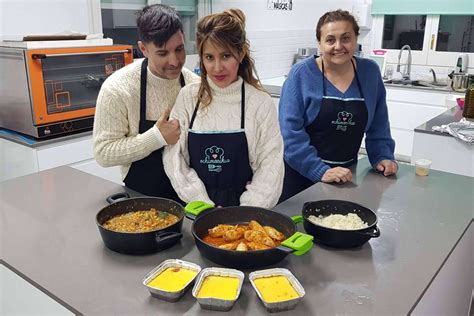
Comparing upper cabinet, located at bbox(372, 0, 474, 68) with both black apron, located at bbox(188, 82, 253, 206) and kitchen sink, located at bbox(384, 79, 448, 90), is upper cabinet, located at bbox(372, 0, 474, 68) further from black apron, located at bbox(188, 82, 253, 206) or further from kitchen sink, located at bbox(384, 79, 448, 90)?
black apron, located at bbox(188, 82, 253, 206)

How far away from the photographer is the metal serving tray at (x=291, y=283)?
902 millimetres

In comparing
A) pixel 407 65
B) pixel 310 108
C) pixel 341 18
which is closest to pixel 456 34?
pixel 407 65

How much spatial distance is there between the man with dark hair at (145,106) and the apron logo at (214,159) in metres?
0.12

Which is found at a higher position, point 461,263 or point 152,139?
point 152,139

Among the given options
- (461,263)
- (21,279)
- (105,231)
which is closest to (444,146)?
(461,263)

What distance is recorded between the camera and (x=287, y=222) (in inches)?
46.4

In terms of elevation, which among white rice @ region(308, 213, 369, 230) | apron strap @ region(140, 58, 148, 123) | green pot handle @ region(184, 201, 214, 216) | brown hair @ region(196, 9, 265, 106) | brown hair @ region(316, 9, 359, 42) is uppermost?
brown hair @ region(316, 9, 359, 42)

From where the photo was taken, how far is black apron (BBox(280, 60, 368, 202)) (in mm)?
1851

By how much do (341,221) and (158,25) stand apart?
2.84ft

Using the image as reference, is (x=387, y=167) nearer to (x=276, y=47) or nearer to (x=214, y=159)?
(x=214, y=159)

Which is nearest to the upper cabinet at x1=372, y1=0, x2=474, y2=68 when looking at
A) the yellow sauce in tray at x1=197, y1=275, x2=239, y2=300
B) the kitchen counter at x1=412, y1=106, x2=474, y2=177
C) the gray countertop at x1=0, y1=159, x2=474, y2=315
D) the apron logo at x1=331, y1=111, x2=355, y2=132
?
the kitchen counter at x1=412, y1=106, x2=474, y2=177

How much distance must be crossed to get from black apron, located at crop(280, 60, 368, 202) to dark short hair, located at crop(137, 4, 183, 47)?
28.6 inches

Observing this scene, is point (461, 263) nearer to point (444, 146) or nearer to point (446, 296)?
point (446, 296)

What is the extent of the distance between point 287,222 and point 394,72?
13.8ft
